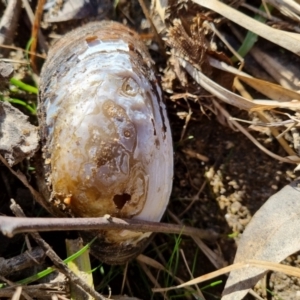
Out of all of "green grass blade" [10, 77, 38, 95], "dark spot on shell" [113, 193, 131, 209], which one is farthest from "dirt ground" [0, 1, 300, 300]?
"dark spot on shell" [113, 193, 131, 209]

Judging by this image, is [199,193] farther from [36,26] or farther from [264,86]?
[36,26]

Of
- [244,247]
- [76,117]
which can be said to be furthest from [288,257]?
[76,117]

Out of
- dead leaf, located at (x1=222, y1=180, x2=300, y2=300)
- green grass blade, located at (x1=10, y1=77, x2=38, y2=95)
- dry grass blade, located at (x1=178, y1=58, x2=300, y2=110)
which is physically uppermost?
dry grass blade, located at (x1=178, y1=58, x2=300, y2=110)

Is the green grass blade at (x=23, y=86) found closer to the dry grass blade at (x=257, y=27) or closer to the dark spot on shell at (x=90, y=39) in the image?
the dark spot on shell at (x=90, y=39)

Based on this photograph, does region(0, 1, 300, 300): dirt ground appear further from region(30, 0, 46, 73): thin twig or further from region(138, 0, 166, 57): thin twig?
region(30, 0, 46, 73): thin twig

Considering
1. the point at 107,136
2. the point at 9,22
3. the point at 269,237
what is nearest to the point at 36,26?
the point at 9,22
